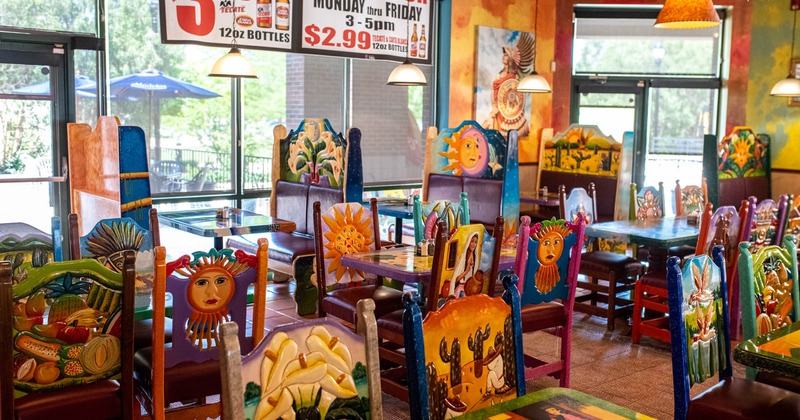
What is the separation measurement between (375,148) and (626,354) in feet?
14.3

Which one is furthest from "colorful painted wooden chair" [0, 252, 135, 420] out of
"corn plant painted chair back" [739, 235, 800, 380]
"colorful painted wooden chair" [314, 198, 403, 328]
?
"corn plant painted chair back" [739, 235, 800, 380]

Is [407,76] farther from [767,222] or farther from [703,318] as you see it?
[703,318]

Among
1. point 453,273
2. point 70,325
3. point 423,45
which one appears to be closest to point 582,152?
point 423,45

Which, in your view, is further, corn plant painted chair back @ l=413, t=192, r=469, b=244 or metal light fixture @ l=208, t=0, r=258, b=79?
metal light fixture @ l=208, t=0, r=258, b=79

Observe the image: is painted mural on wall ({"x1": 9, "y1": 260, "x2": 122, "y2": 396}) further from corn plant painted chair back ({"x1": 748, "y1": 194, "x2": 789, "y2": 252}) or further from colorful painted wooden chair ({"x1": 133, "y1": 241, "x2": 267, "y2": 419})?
corn plant painted chair back ({"x1": 748, "y1": 194, "x2": 789, "y2": 252})

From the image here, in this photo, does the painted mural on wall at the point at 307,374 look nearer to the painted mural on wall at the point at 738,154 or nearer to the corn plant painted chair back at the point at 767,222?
the corn plant painted chair back at the point at 767,222

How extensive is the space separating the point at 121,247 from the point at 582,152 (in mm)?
6541

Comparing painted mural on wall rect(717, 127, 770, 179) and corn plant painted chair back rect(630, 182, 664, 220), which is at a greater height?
painted mural on wall rect(717, 127, 770, 179)

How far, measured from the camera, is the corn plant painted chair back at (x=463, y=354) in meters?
2.43

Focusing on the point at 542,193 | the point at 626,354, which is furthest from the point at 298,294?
the point at 542,193

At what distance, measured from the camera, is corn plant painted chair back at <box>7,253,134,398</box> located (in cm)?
283

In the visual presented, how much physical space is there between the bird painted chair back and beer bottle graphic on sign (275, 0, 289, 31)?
557 cm

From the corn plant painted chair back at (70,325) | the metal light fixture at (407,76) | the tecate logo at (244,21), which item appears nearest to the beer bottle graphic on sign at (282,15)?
the tecate logo at (244,21)

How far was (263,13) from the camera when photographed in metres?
7.83
